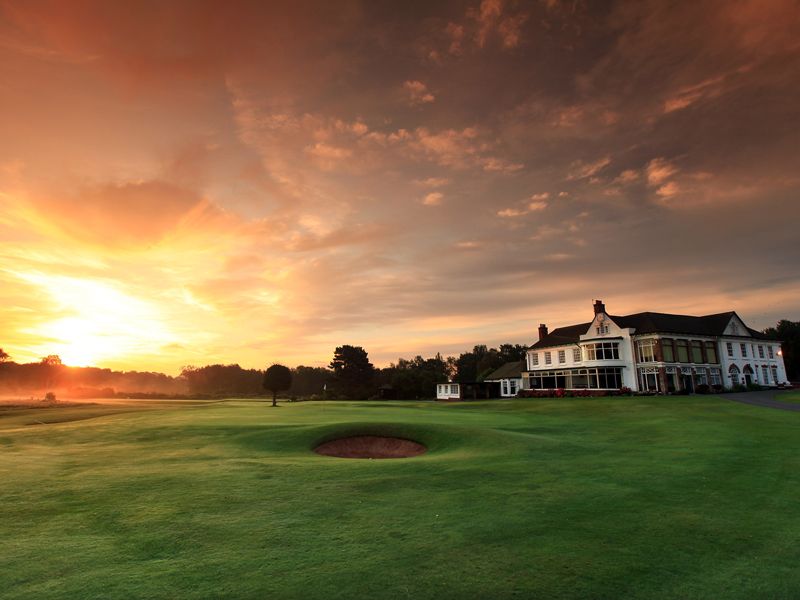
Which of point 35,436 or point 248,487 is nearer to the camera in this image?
point 248,487

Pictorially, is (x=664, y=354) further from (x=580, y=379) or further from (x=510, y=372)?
(x=510, y=372)

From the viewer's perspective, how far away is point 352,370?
386 feet

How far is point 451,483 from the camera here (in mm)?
12828

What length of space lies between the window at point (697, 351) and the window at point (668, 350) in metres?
4.17

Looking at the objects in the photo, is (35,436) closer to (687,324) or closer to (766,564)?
(766,564)

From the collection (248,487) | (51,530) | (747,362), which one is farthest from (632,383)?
(51,530)

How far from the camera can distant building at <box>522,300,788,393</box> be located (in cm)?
6084

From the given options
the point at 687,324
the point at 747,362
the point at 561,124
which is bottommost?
the point at 747,362

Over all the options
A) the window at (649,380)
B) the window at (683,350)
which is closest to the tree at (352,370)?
the window at (649,380)

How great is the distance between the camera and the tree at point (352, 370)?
11719cm

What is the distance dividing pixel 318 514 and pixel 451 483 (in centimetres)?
428

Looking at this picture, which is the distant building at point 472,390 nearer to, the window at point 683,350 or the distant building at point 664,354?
the distant building at point 664,354

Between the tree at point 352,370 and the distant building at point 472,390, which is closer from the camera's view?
the distant building at point 472,390

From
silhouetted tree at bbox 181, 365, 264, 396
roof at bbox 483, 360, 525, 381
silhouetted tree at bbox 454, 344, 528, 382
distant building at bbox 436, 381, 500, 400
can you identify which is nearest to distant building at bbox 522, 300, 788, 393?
roof at bbox 483, 360, 525, 381
